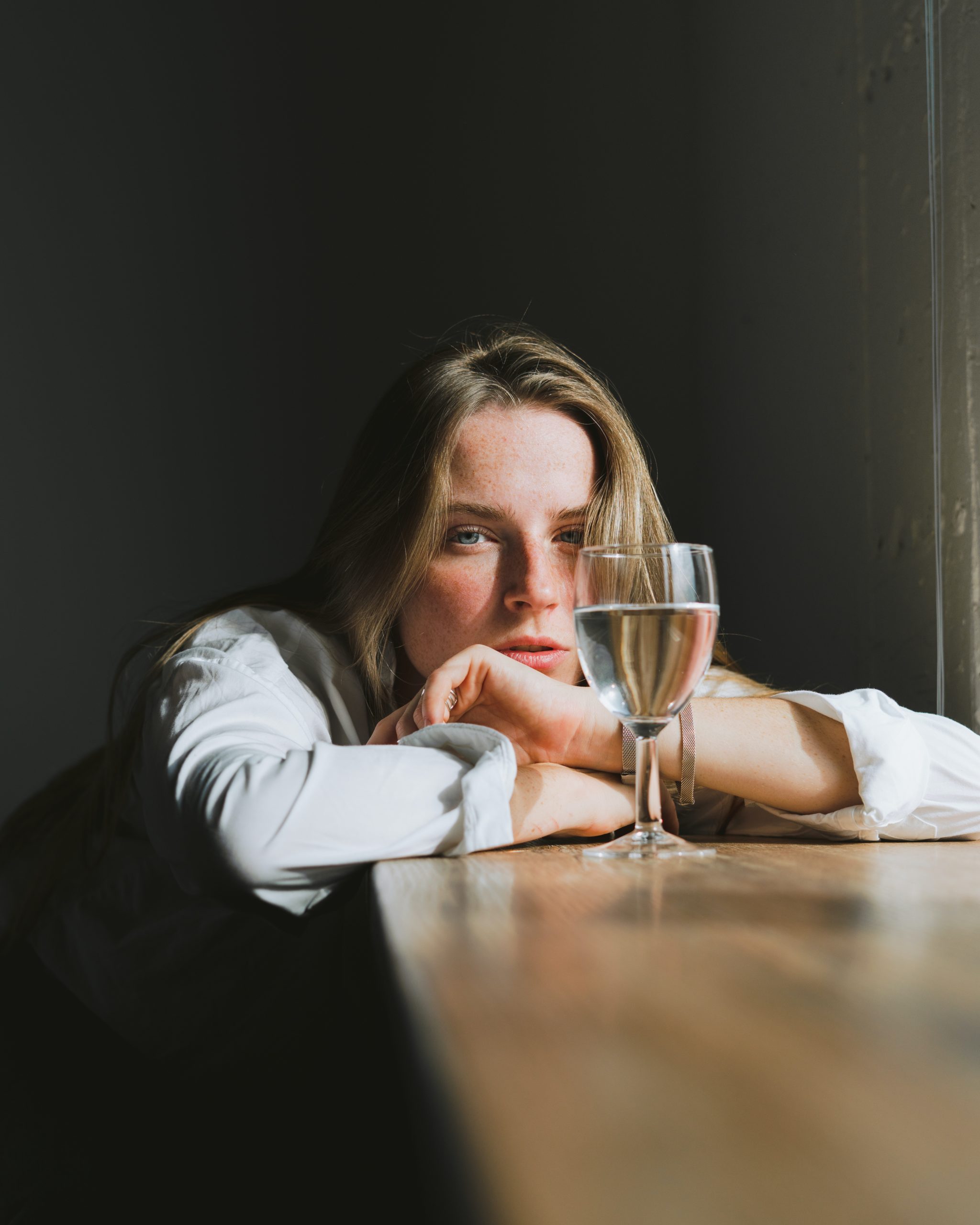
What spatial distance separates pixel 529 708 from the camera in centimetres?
81

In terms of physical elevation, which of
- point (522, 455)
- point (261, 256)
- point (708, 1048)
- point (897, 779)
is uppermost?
point (261, 256)

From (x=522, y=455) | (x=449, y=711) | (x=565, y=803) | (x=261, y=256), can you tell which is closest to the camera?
(x=565, y=803)

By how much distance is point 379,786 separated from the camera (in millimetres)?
669

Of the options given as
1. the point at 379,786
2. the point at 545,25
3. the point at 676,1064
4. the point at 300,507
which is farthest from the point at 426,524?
the point at 545,25

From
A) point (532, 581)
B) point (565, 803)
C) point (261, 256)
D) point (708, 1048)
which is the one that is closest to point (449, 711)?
point (565, 803)

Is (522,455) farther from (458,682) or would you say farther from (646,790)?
(646,790)

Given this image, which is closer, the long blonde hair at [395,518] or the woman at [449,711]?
the woman at [449,711]

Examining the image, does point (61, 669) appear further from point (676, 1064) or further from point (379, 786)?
point (676, 1064)

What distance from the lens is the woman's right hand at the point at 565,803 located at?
27.8 inches

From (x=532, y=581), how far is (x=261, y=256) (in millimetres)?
2029

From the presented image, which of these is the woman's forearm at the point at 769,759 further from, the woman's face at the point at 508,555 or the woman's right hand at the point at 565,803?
the woman's face at the point at 508,555

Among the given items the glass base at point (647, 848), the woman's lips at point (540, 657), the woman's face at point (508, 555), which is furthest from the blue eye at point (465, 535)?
the glass base at point (647, 848)

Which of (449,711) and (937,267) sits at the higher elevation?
(937,267)

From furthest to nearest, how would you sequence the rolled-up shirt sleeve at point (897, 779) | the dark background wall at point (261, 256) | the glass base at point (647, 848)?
the dark background wall at point (261, 256) → the rolled-up shirt sleeve at point (897, 779) → the glass base at point (647, 848)
